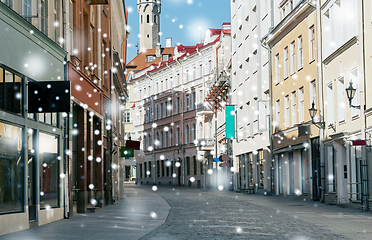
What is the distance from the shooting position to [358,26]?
20.1 m

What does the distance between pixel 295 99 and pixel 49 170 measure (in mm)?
17217

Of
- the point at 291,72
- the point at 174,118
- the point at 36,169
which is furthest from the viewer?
the point at 174,118

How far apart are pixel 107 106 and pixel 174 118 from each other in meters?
45.2

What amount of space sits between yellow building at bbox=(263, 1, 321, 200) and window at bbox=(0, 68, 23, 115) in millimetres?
15881

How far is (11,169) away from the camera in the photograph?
498 inches

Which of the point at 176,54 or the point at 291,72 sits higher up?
the point at 176,54

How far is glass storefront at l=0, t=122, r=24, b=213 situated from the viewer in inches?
477

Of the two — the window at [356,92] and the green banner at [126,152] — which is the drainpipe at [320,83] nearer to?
the window at [356,92]

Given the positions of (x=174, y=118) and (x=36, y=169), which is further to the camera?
(x=174, y=118)

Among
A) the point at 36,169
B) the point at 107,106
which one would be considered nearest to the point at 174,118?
the point at 107,106

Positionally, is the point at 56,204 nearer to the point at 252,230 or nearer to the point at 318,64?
the point at 252,230

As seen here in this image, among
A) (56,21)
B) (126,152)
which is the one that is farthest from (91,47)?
(126,152)

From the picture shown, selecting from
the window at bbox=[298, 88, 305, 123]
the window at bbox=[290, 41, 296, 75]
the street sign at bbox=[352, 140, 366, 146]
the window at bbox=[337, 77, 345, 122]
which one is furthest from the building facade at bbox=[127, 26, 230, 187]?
the street sign at bbox=[352, 140, 366, 146]

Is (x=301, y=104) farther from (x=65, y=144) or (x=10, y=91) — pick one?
(x=10, y=91)
